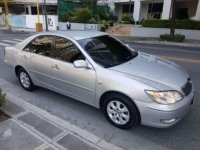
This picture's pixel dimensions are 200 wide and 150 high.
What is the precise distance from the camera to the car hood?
3562 mm

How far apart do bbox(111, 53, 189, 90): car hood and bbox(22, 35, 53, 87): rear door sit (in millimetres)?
1662

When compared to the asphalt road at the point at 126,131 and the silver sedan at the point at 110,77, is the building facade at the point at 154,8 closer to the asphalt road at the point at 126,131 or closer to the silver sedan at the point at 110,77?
the silver sedan at the point at 110,77

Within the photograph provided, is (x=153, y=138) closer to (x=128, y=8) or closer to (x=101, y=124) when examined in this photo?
(x=101, y=124)

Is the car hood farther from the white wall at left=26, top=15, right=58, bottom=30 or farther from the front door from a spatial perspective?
the white wall at left=26, top=15, right=58, bottom=30

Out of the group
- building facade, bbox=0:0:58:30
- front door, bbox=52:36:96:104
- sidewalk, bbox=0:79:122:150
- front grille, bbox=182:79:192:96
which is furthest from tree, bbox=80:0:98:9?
front grille, bbox=182:79:192:96

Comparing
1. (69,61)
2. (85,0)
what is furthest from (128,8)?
(69,61)

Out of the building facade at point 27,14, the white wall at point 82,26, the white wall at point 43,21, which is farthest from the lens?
the building facade at point 27,14

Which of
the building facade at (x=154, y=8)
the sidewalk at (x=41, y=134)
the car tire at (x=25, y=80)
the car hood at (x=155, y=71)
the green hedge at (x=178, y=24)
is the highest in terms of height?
the building facade at (x=154, y=8)

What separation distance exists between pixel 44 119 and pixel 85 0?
2763cm

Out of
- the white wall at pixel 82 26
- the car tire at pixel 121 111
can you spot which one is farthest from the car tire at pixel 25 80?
the white wall at pixel 82 26

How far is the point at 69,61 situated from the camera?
4301 millimetres

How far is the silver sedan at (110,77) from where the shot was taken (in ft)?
11.0

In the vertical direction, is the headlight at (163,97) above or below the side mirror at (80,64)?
below

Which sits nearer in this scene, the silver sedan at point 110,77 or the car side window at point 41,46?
the silver sedan at point 110,77
